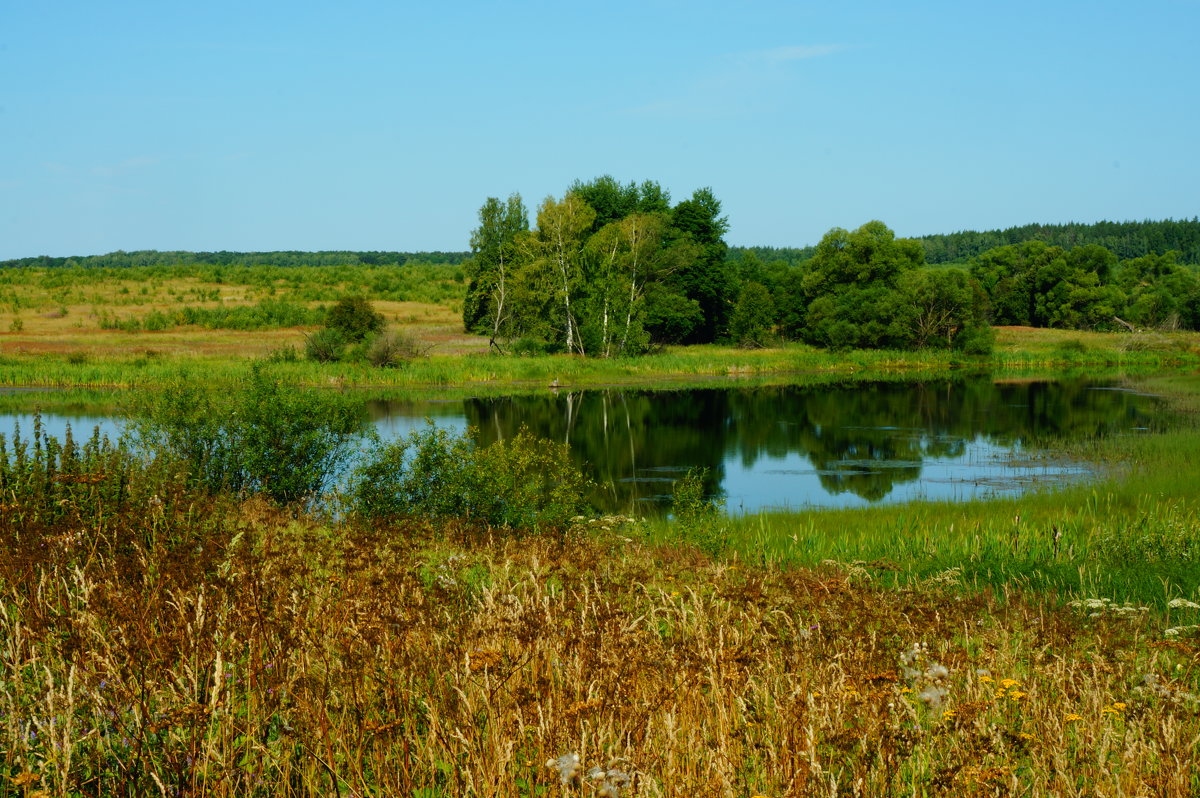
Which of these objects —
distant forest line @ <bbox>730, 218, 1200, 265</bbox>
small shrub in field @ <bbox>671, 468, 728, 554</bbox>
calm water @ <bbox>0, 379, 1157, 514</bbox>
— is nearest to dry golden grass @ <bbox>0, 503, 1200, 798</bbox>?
small shrub in field @ <bbox>671, 468, 728, 554</bbox>

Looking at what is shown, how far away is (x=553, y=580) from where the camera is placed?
279 inches

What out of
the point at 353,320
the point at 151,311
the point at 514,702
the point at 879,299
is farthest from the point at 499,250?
the point at 514,702

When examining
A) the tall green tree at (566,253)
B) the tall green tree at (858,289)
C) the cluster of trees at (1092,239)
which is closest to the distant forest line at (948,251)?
the cluster of trees at (1092,239)

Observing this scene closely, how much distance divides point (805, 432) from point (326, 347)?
23924 millimetres

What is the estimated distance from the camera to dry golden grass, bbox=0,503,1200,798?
2680 millimetres

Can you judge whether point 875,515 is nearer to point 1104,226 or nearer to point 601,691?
point 601,691

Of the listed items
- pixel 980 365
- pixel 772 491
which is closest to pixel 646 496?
pixel 772 491

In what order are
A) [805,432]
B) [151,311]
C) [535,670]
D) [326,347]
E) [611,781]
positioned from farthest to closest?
[151,311] → [326,347] → [805,432] → [535,670] → [611,781]

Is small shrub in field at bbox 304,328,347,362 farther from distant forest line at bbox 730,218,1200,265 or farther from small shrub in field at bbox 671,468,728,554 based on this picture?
distant forest line at bbox 730,218,1200,265

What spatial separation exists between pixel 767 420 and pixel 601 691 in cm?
2871

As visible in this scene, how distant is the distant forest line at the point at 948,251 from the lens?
142m

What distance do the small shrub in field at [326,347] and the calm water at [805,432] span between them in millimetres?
8925

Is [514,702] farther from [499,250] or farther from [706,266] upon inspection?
[706,266]

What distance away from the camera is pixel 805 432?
28.3m
